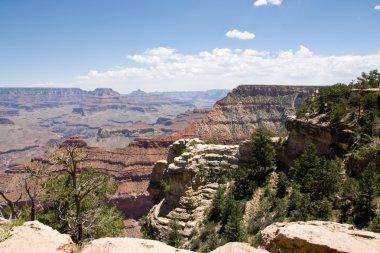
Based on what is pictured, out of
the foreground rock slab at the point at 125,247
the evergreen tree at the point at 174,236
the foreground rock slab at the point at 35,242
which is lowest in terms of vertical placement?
the evergreen tree at the point at 174,236

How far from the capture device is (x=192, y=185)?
46.5 metres

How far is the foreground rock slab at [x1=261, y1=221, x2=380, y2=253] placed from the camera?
1088 cm

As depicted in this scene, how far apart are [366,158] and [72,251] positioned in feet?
110

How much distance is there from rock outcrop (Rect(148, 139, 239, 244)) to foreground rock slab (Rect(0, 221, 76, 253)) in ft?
95.5

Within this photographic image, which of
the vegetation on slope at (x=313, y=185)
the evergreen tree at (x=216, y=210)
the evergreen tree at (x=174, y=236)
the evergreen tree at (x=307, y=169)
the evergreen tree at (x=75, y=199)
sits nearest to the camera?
the evergreen tree at (x=75, y=199)

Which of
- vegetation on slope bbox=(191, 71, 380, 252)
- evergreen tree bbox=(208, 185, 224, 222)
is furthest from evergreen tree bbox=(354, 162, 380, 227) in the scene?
evergreen tree bbox=(208, 185, 224, 222)

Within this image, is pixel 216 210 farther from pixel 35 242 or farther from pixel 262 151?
pixel 35 242

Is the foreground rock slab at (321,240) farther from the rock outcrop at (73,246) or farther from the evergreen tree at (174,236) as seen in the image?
the evergreen tree at (174,236)

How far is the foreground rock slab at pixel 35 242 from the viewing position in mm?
10961

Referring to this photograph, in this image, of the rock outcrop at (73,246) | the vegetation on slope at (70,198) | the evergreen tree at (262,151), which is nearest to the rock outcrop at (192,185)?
the evergreen tree at (262,151)

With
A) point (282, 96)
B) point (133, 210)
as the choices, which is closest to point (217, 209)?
point (133, 210)

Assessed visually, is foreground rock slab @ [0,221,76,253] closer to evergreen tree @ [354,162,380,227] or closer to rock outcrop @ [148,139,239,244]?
evergreen tree @ [354,162,380,227]

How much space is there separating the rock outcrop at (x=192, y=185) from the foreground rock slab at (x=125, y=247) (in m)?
29.9

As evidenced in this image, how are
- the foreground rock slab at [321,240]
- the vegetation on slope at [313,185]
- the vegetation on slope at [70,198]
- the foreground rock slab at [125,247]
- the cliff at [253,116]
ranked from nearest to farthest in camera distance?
the foreground rock slab at [125,247]
the foreground rock slab at [321,240]
the vegetation on slope at [70,198]
the vegetation on slope at [313,185]
the cliff at [253,116]
